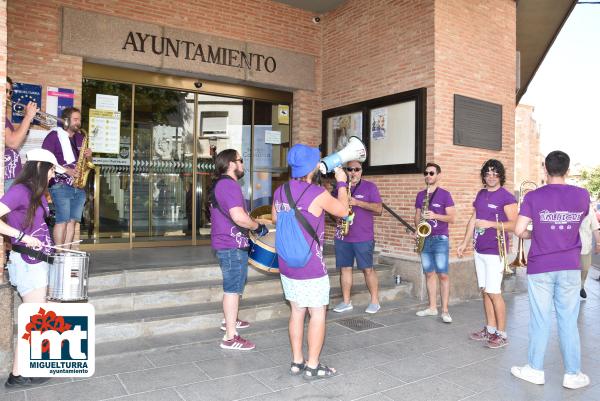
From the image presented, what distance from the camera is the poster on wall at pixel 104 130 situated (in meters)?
8.14

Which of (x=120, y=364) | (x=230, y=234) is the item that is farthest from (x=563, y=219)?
(x=120, y=364)

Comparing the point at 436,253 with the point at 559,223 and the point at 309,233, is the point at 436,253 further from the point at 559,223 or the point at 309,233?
the point at 309,233

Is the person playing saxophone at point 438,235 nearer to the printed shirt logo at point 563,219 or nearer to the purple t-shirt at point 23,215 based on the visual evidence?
the printed shirt logo at point 563,219

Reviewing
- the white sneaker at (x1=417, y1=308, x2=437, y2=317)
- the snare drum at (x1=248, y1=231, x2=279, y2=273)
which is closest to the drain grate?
the white sneaker at (x1=417, y1=308, x2=437, y2=317)

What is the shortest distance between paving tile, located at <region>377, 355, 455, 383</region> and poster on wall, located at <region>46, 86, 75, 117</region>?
5.99 meters

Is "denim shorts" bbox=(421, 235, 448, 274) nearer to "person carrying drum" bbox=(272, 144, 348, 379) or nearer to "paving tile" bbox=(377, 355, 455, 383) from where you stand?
"paving tile" bbox=(377, 355, 455, 383)

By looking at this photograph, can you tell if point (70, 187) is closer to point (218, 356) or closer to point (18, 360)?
point (18, 360)

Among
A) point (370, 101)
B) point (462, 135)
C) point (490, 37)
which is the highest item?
point (490, 37)

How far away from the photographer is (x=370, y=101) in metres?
8.76

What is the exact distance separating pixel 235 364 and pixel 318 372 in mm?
865

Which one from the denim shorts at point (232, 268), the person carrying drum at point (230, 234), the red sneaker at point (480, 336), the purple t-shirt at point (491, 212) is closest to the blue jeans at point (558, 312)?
the purple t-shirt at point (491, 212)

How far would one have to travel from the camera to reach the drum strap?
12.1 ft

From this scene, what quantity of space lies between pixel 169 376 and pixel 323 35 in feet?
25.6

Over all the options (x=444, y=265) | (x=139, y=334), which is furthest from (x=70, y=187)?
(x=444, y=265)
